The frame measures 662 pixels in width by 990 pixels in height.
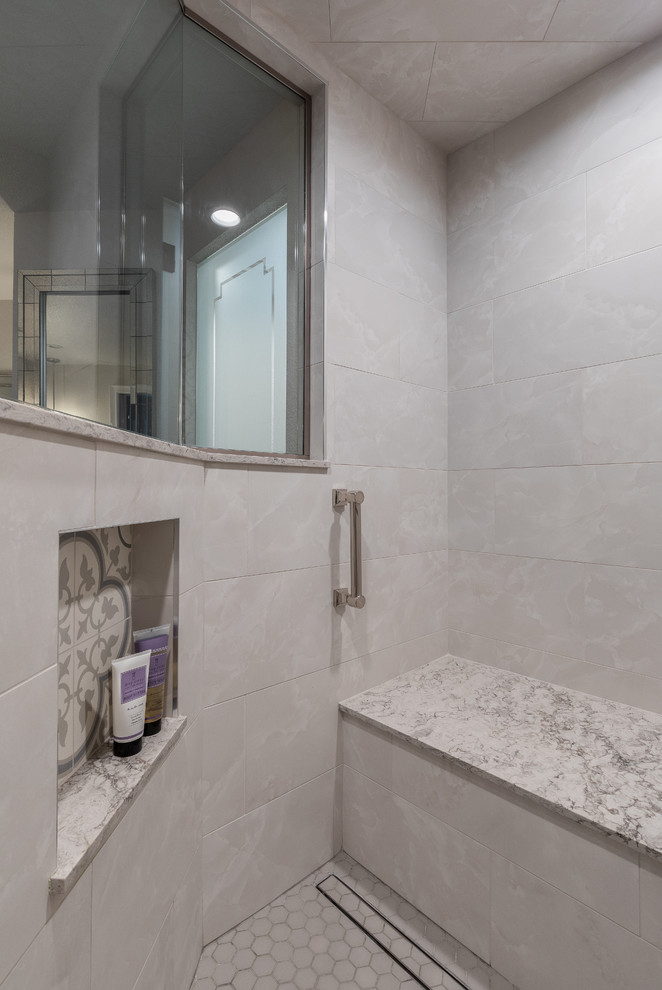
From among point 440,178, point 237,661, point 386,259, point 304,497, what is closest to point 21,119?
point 304,497

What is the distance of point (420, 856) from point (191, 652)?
82 cm

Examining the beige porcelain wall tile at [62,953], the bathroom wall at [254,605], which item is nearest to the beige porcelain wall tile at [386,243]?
the bathroom wall at [254,605]

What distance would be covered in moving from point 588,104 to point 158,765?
2.18 m

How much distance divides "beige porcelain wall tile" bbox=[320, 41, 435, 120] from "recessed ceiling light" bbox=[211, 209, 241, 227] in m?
0.58

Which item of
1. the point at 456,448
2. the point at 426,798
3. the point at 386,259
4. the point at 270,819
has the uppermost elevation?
the point at 386,259

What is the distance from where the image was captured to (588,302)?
61.4 inches

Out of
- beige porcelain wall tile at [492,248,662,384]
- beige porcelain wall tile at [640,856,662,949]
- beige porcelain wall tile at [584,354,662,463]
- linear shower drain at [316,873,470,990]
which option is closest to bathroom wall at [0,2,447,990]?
linear shower drain at [316,873,470,990]

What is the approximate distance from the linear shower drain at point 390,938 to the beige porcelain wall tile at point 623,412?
4.61ft

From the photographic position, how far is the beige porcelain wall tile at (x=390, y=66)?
1.46 meters

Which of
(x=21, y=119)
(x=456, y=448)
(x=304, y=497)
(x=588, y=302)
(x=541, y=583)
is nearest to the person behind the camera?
(x=21, y=119)

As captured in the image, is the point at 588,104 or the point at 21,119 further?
the point at 588,104

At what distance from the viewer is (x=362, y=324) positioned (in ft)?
5.24

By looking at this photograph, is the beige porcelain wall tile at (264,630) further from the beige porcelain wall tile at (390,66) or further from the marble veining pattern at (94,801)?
the beige porcelain wall tile at (390,66)

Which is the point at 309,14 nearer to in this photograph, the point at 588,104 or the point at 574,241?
the point at 588,104
